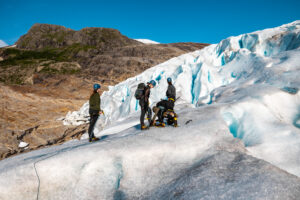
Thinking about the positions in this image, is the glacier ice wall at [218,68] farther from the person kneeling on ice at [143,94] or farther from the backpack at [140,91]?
the backpack at [140,91]

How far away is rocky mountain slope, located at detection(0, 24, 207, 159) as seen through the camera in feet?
64.7

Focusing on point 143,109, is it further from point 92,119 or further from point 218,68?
point 218,68

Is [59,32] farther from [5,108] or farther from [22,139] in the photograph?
[22,139]

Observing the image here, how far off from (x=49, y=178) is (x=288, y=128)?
20.1 feet

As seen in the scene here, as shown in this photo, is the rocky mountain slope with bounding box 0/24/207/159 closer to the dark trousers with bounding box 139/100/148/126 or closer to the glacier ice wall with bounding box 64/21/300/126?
the glacier ice wall with bounding box 64/21/300/126

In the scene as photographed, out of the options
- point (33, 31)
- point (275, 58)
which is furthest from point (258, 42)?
point (33, 31)

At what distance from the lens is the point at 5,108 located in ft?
75.4

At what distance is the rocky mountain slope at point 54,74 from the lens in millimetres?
19719

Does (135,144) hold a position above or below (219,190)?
above

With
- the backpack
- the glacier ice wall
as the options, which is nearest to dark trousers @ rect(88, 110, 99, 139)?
the backpack

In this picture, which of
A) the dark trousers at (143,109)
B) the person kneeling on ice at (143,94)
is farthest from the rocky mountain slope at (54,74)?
the person kneeling on ice at (143,94)

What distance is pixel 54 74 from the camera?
167ft

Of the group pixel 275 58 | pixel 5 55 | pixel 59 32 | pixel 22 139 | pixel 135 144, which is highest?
pixel 59 32

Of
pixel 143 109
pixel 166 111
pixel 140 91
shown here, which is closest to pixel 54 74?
pixel 143 109
